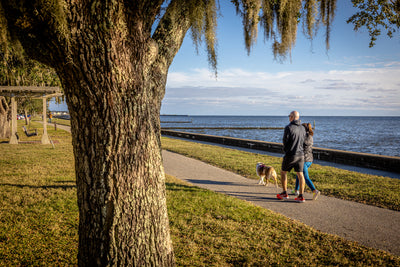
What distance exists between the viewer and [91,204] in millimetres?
2523

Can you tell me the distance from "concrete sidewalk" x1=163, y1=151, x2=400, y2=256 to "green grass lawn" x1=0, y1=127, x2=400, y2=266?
1.14 ft

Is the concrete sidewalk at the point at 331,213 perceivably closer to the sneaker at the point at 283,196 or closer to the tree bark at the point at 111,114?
the sneaker at the point at 283,196

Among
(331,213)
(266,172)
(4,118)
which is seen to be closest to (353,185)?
(266,172)

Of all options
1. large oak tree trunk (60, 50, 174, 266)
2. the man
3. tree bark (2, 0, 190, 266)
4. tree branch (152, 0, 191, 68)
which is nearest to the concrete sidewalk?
the man

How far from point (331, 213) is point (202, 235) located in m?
2.65

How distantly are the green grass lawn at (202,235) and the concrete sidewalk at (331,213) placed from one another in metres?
0.35

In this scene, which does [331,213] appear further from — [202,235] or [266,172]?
[202,235]

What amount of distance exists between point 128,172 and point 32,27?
4.88ft

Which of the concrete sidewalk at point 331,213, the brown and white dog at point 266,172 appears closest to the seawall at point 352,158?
the concrete sidewalk at point 331,213

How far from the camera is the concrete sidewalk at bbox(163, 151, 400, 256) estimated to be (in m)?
4.08

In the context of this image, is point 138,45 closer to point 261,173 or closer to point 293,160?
point 293,160

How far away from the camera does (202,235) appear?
405 cm

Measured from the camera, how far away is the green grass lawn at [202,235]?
336 cm

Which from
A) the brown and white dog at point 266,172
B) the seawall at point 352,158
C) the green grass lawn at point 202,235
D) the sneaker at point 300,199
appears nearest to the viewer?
the green grass lawn at point 202,235
